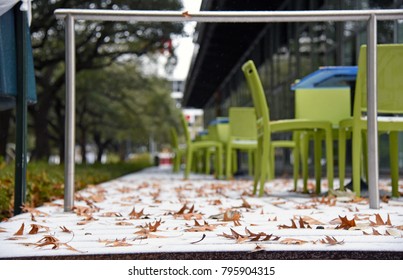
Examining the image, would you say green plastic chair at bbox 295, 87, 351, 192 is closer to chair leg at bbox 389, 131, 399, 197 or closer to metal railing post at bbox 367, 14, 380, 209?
chair leg at bbox 389, 131, 399, 197

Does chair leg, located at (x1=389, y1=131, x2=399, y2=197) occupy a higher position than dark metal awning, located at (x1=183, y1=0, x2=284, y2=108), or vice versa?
dark metal awning, located at (x1=183, y1=0, x2=284, y2=108)

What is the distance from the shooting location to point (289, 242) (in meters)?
2.00

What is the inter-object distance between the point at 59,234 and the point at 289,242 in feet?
2.91

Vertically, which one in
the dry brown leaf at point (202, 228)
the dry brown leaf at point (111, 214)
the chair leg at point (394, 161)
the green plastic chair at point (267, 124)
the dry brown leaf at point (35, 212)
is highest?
the green plastic chair at point (267, 124)

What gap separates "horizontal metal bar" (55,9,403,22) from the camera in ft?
10.3

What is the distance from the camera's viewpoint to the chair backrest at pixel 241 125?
742cm

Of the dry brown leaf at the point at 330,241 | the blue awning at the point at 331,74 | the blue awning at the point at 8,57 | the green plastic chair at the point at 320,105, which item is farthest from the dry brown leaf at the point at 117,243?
the green plastic chair at the point at 320,105

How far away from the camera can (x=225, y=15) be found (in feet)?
10.4

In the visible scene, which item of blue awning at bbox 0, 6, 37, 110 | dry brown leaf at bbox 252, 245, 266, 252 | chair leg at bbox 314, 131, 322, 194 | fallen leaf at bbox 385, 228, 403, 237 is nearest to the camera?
dry brown leaf at bbox 252, 245, 266, 252

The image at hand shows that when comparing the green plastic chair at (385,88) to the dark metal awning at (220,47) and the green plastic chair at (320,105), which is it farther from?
the dark metal awning at (220,47)

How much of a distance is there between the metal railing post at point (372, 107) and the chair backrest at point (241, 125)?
4.29 metres

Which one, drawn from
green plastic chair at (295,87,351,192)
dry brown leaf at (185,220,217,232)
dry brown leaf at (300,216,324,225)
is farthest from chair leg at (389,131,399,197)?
dry brown leaf at (185,220,217,232)
